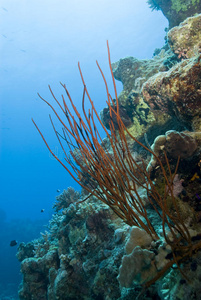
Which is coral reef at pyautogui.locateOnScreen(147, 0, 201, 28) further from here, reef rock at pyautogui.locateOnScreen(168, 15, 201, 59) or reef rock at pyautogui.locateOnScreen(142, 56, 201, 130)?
reef rock at pyautogui.locateOnScreen(142, 56, 201, 130)

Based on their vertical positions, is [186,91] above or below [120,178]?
above

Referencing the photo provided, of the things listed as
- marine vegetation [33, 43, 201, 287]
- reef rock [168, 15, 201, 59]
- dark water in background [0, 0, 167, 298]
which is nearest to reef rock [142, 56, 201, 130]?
marine vegetation [33, 43, 201, 287]

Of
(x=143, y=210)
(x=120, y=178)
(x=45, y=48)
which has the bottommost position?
(x=143, y=210)

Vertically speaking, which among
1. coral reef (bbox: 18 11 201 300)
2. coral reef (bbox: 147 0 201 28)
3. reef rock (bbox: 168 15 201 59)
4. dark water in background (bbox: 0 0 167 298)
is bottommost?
coral reef (bbox: 18 11 201 300)

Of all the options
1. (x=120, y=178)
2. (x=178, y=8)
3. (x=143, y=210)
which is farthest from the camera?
(x=178, y=8)

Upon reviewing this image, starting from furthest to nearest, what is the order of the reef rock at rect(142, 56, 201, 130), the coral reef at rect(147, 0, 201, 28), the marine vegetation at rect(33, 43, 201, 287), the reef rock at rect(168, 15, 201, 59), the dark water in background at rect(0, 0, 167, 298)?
the dark water in background at rect(0, 0, 167, 298) < the coral reef at rect(147, 0, 201, 28) < the reef rock at rect(168, 15, 201, 59) < the reef rock at rect(142, 56, 201, 130) < the marine vegetation at rect(33, 43, 201, 287)

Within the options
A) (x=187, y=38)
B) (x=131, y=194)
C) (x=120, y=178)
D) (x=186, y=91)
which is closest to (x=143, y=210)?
(x=131, y=194)

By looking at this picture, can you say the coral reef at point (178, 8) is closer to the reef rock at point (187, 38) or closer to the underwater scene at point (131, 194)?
the underwater scene at point (131, 194)

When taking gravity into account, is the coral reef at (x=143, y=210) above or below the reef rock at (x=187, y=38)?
Answer: below

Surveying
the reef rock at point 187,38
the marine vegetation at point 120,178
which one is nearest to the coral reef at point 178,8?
the reef rock at point 187,38

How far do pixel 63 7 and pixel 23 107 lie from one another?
44430 millimetres

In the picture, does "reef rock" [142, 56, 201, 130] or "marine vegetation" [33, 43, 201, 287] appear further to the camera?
"reef rock" [142, 56, 201, 130]

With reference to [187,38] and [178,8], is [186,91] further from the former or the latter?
[178,8]

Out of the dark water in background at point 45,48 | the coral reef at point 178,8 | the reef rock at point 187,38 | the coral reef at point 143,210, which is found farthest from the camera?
the dark water in background at point 45,48
